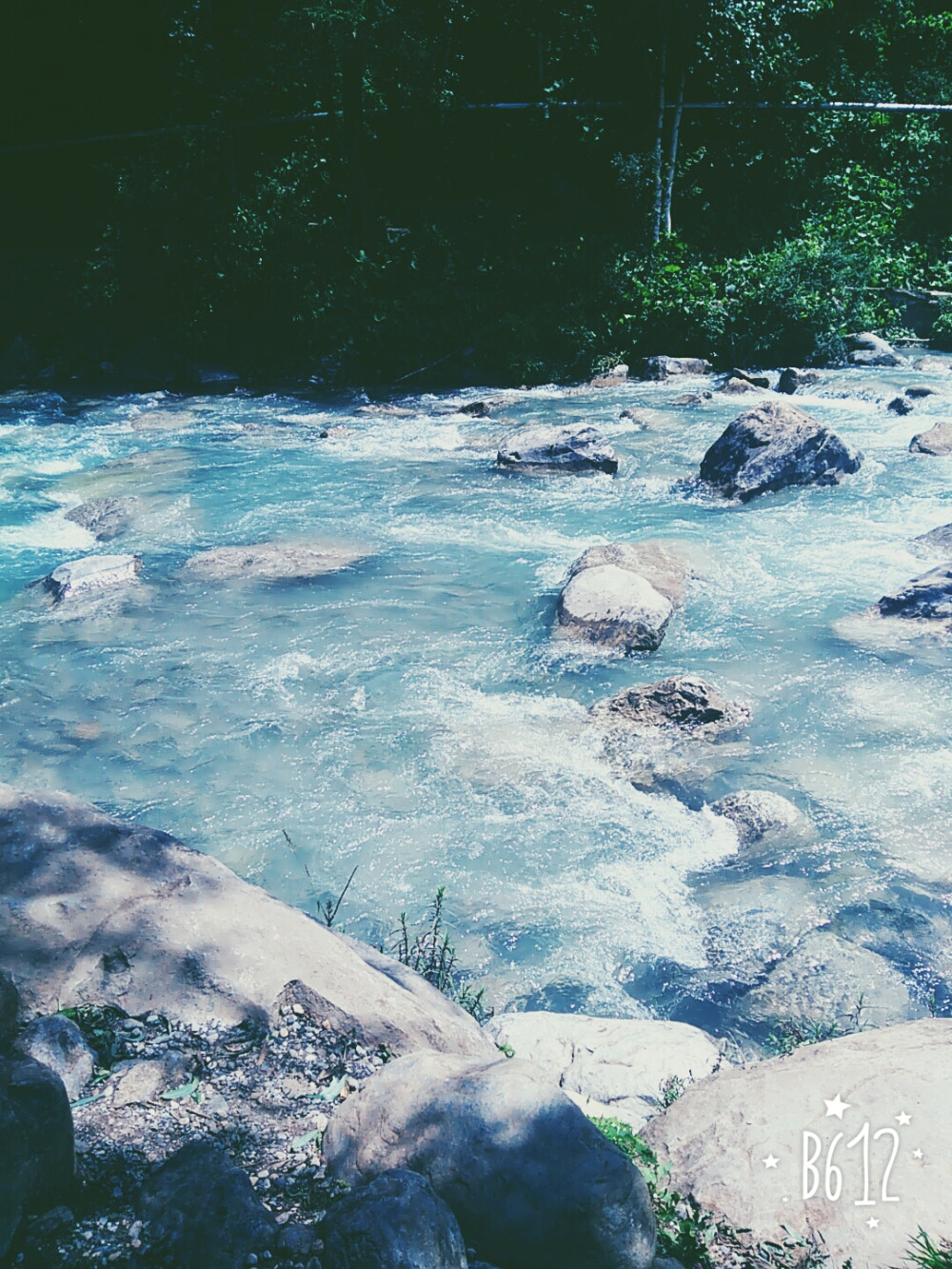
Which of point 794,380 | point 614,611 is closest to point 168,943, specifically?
point 614,611

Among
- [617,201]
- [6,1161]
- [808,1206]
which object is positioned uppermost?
[617,201]

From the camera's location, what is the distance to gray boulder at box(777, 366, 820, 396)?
13.0 metres

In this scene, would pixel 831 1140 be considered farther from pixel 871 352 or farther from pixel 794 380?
pixel 871 352

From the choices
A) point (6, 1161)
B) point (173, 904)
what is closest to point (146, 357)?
point (173, 904)

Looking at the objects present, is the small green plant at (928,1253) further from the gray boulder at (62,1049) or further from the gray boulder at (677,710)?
the gray boulder at (677,710)

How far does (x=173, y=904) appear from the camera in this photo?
9.86ft

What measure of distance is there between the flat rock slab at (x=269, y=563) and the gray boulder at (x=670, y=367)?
772cm

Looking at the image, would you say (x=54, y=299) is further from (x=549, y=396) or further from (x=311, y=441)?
(x=549, y=396)

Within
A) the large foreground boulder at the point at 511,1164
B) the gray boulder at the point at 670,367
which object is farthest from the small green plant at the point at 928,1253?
the gray boulder at the point at 670,367

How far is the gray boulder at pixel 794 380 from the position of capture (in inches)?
511

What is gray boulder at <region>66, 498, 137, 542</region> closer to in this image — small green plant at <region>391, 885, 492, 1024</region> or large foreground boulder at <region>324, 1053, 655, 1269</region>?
small green plant at <region>391, 885, 492, 1024</region>

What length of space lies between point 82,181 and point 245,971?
1870 cm

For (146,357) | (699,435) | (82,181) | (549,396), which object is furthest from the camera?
(82,181)

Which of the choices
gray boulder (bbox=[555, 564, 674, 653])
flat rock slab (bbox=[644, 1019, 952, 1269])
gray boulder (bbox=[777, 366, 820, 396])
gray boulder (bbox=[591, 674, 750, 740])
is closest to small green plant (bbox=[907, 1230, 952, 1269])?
flat rock slab (bbox=[644, 1019, 952, 1269])
